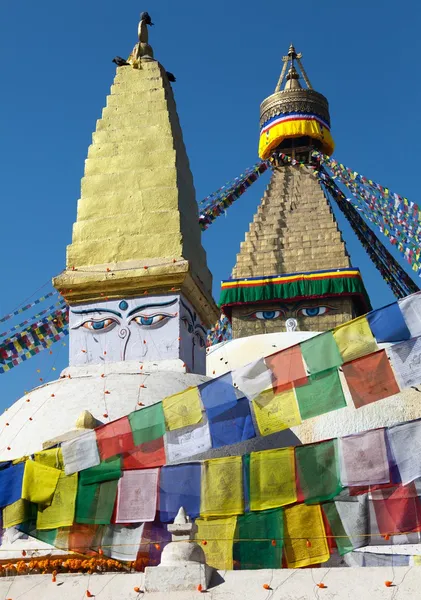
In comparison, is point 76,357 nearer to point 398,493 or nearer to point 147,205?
point 147,205

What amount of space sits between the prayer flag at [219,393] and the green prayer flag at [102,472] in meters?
0.74

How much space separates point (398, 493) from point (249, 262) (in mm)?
23450

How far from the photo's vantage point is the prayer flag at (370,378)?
543cm

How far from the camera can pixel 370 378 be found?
18.0 feet

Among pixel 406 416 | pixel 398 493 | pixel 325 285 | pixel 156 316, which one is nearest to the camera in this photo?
pixel 398 493

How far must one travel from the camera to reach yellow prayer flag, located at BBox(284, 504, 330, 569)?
543cm

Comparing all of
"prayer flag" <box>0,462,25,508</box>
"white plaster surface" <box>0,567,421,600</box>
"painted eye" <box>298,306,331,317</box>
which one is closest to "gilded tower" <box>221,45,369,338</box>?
"painted eye" <box>298,306,331,317</box>

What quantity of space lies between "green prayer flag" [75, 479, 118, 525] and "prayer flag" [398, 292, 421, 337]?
2255mm

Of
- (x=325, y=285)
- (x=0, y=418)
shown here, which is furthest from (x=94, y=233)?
(x=325, y=285)

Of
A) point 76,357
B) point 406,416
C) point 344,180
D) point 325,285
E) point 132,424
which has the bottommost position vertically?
point 132,424

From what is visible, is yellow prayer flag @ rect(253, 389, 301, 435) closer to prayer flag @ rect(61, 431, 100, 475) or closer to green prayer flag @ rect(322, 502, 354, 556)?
green prayer flag @ rect(322, 502, 354, 556)

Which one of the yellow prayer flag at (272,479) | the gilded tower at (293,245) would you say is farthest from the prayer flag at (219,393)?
the gilded tower at (293,245)

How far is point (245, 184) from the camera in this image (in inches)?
1125

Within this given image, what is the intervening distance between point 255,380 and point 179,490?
0.90 m
